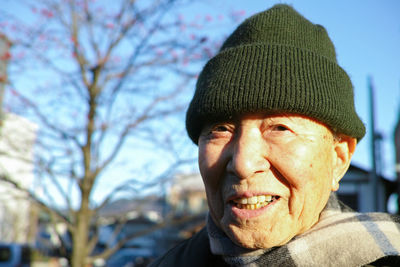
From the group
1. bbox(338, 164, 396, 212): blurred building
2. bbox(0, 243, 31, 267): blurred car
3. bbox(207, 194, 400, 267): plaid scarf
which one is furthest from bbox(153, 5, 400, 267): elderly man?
bbox(0, 243, 31, 267): blurred car

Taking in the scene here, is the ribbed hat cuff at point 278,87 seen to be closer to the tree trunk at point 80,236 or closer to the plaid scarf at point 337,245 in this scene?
the plaid scarf at point 337,245

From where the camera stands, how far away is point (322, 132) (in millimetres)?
1660

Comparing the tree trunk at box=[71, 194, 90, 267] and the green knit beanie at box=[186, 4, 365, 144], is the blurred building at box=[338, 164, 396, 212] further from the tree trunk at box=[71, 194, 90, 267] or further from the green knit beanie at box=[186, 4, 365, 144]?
the green knit beanie at box=[186, 4, 365, 144]

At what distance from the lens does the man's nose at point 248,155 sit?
154cm

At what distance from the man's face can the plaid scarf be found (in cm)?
5

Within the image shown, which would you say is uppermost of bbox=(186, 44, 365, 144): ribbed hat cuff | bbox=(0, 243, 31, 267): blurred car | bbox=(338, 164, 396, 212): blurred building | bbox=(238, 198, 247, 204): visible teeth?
bbox=(186, 44, 365, 144): ribbed hat cuff

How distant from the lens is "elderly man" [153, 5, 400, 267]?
153cm

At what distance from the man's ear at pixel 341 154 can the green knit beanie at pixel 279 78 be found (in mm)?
48

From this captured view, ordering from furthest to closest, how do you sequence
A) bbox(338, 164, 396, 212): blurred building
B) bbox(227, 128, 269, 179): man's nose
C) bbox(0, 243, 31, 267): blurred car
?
1. bbox(338, 164, 396, 212): blurred building
2. bbox(0, 243, 31, 267): blurred car
3. bbox(227, 128, 269, 179): man's nose

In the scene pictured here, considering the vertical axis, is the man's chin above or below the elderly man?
below

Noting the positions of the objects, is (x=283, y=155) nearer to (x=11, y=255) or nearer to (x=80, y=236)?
(x=80, y=236)

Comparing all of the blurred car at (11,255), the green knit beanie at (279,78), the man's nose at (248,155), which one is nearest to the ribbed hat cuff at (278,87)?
the green knit beanie at (279,78)

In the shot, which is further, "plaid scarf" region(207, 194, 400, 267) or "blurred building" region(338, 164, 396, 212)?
"blurred building" region(338, 164, 396, 212)

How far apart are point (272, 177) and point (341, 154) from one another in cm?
45
